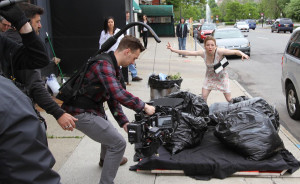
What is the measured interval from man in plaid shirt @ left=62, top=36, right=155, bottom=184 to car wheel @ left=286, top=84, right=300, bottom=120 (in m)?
4.15

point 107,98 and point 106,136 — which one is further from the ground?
point 107,98

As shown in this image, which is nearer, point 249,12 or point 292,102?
point 292,102

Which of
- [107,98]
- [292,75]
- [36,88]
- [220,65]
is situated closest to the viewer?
[36,88]

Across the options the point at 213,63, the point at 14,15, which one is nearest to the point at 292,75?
the point at 213,63

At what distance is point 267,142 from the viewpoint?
414 centimetres

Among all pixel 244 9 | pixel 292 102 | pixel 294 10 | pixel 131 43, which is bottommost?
pixel 292 102

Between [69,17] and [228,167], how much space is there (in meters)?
7.24

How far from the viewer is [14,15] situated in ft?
7.12

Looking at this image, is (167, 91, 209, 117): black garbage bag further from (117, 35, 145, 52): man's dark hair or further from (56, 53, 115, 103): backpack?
(56, 53, 115, 103): backpack

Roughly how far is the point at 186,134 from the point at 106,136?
1501mm

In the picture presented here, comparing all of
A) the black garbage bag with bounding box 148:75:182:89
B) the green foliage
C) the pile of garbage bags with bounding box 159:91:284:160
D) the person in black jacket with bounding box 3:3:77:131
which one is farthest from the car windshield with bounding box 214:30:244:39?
the green foliage

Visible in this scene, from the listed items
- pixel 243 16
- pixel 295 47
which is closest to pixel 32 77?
pixel 295 47

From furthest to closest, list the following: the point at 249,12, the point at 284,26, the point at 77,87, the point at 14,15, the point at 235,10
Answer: the point at 249,12
the point at 235,10
the point at 284,26
the point at 77,87
the point at 14,15

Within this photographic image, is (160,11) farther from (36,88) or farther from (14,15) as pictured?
(14,15)
